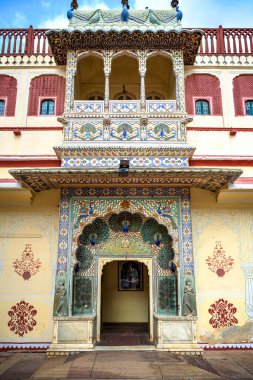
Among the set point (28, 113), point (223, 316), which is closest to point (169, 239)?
point (223, 316)

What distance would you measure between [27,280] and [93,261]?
1598mm

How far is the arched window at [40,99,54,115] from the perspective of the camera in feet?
31.4

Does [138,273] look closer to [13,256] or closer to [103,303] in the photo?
[103,303]

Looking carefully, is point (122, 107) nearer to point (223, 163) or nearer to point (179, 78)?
point (179, 78)

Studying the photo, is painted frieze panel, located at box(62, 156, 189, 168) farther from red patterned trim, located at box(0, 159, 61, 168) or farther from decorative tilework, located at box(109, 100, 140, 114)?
decorative tilework, located at box(109, 100, 140, 114)

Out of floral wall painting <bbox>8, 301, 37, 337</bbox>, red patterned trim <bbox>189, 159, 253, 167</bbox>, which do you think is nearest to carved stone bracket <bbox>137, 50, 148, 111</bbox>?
red patterned trim <bbox>189, 159, 253, 167</bbox>

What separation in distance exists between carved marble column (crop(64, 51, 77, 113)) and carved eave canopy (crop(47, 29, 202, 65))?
8.9 inches

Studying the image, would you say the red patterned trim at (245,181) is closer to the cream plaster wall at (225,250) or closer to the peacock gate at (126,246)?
the cream plaster wall at (225,250)

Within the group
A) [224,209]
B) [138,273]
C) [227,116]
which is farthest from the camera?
[138,273]

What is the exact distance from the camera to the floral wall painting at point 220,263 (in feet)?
26.3

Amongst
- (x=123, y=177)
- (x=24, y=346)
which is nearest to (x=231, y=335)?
(x=123, y=177)

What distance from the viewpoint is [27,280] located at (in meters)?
7.99

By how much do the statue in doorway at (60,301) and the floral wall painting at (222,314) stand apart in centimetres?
328

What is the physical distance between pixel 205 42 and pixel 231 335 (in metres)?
8.05
